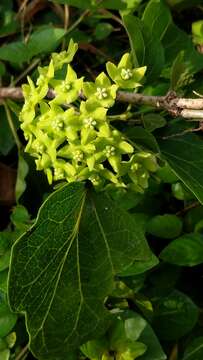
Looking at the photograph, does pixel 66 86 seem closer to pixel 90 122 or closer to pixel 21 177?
pixel 90 122

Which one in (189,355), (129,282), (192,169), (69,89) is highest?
(69,89)

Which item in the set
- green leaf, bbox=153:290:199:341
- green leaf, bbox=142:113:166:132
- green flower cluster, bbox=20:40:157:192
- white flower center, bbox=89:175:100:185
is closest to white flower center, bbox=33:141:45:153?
green flower cluster, bbox=20:40:157:192

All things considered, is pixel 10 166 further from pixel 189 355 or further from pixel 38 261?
→ pixel 189 355

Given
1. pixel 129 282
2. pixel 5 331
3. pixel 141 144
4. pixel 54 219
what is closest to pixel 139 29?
pixel 141 144

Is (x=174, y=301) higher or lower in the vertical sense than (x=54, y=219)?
lower

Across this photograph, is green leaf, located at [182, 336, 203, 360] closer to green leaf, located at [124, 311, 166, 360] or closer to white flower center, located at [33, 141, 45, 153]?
green leaf, located at [124, 311, 166, 360]

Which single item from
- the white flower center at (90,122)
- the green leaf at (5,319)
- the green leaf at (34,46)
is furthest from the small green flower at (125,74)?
the green leaf at (5,319)
